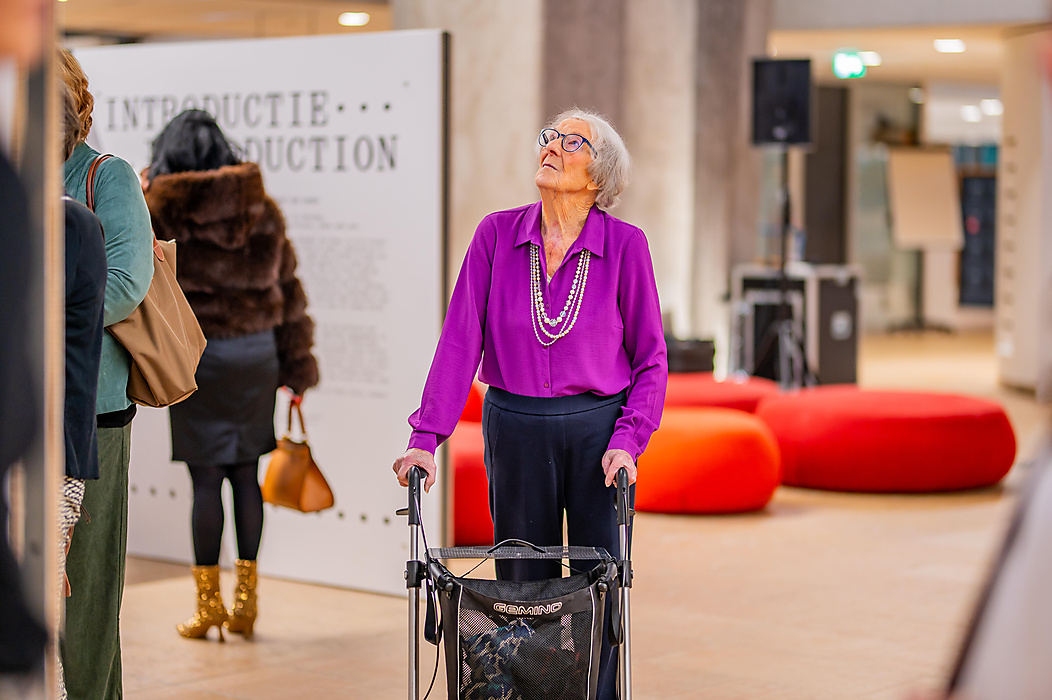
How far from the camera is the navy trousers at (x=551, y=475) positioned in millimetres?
2973

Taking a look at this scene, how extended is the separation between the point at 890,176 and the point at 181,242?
14056mm

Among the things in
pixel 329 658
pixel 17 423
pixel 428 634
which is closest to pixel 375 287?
pixel 329 658

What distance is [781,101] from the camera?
9734 millimetres

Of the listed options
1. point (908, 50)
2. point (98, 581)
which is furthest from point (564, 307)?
point (908, 50)

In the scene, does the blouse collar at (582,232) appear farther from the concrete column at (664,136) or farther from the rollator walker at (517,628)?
the concrete column at (664,136)

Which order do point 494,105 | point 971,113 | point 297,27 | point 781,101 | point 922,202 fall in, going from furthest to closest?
1. point 971,113
2. point 922,202
3. point 297,27
4. point 781,101
5. point 494,105

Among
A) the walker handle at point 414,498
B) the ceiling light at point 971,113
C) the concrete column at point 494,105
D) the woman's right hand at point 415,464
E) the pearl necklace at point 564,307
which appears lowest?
the walker handle at point 414,498

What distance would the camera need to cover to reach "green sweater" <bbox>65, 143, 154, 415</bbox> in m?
3.04

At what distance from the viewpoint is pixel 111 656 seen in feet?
10.3

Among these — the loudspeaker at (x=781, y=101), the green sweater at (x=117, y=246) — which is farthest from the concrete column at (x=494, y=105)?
the green sweater at (x=117, y=246)

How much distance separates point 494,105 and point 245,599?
559 cm

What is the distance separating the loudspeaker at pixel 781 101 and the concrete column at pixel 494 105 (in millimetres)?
1691

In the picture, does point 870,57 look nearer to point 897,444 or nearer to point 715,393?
point 715,393

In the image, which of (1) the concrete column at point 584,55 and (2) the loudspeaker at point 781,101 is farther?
(2) the loudspeaker at point 781,101
